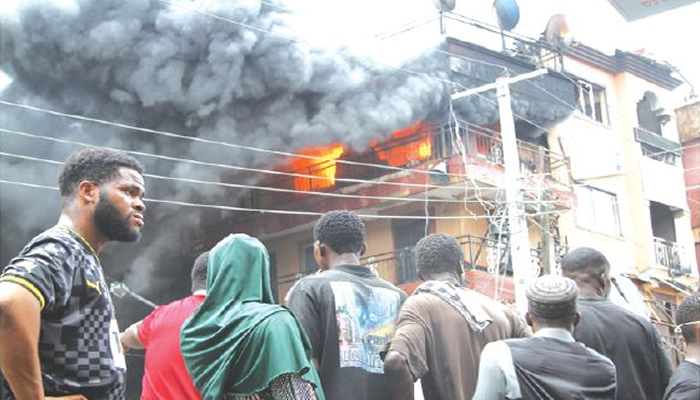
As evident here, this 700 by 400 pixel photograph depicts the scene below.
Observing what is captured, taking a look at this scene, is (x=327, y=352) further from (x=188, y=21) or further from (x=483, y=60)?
(x=483, y=60)

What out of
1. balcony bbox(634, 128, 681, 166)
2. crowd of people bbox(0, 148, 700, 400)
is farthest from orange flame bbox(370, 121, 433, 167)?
crowd of people bbox(0, 148, 700, 400)

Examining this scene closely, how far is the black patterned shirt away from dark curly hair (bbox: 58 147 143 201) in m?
0.21

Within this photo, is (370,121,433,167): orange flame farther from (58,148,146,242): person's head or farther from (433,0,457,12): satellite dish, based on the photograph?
(58,148,146,242): person's head

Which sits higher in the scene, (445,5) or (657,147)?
(445,5)

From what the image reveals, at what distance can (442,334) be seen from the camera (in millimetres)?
4531

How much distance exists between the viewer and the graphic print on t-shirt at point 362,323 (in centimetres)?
436

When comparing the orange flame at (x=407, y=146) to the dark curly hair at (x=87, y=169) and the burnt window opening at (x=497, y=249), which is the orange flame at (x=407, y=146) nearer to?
the burnt window opening at (x=497, y=249)

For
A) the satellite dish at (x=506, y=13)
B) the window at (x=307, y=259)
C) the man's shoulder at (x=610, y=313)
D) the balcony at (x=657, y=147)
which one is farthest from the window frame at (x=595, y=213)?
the man's shoulder at (x=610, y=313)

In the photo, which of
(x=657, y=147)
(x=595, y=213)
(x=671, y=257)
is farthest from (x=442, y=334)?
(x=657, y=147)

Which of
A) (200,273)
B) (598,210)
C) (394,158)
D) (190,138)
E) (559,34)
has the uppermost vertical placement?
(559,34)

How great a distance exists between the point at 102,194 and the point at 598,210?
22.2 meters

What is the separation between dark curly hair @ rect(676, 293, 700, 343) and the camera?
13.4 ft

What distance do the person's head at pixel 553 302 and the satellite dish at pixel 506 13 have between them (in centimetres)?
1902

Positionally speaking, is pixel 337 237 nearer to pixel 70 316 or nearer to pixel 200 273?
pixel 200 273
